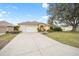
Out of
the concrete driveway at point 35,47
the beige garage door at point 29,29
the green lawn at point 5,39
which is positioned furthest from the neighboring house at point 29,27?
the green lawn at point 5,39

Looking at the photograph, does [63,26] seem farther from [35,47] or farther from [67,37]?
[35,47]

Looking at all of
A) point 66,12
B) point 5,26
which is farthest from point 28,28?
point 66,12

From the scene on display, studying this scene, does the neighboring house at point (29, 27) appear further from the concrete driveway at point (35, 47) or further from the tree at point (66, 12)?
the tree at point (66, 12)

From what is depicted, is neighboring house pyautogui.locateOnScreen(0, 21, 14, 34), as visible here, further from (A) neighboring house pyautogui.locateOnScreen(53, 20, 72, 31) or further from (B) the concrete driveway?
(A) neighboring house pyautogui.locateOnScreen(53, 20, 72, 31)

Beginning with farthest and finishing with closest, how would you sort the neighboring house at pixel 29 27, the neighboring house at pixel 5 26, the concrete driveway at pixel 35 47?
the neighboring house at pixel 29 27 → the neighboring house at pixel 5 26 → the concrete driveway at pixel 35 47

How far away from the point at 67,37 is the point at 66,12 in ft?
2.80

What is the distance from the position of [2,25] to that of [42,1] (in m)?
1.66

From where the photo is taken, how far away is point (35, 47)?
6117 mm

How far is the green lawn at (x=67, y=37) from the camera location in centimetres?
632

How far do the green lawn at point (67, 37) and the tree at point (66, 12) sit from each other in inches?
9.3

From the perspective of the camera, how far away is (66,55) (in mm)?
5695

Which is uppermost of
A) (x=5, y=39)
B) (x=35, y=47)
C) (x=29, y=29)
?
(x=29, y=29)

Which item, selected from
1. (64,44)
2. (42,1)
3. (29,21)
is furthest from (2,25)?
(64,44)

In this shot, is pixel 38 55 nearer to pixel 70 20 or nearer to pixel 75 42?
pixel 75 42
